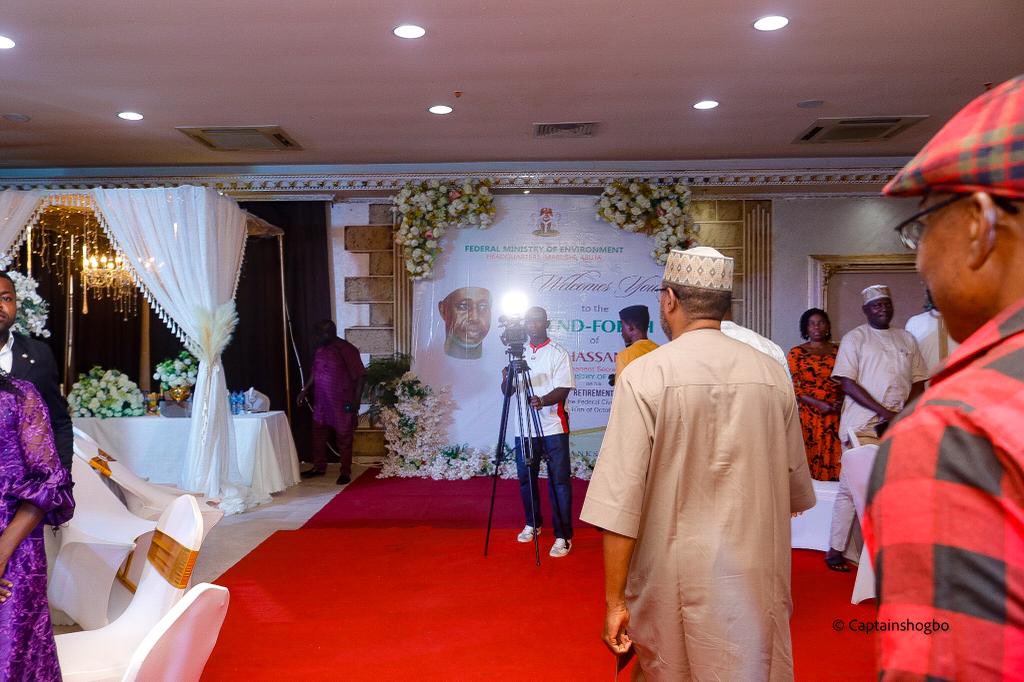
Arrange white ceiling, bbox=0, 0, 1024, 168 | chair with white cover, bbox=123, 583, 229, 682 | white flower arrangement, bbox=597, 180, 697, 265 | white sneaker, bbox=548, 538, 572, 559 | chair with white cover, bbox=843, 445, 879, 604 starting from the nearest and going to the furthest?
chair with white cover, bbox=123, 583, 229, 682
chair with white cover, bbox=843, 445, 879, 604
white ceiling, bbox=0, 0, 1024, 168
white sneaker, bbox=548, 538, 572, 559
white flower arrangement, bbox=597, 180, 697, 265

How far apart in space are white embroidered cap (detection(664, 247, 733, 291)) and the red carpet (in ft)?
6.00

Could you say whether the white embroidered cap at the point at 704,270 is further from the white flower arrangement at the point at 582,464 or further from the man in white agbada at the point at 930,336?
the white flower arrangement at the point at 582,464

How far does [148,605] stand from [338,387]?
5.21m

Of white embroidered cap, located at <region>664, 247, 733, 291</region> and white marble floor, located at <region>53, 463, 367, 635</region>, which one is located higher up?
white embroidered cap, located at <region>664, 247, 733, 291</region>

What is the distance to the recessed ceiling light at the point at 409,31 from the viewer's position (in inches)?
180

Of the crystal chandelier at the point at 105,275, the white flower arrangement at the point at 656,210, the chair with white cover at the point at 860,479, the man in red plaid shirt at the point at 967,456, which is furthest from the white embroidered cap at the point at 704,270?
the crystal chandelier at the point at 105,275

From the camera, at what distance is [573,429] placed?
8.08m

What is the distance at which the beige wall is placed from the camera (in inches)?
321

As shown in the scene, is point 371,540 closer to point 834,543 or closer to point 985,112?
point 834,543

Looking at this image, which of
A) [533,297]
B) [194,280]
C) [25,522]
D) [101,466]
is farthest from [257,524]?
[25,522]

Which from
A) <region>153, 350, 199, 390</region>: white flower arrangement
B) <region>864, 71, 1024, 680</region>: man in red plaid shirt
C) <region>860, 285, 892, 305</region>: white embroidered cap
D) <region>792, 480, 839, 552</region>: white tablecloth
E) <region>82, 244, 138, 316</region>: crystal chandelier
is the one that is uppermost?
<region>82, 244, 138, 316</region>: crystal chandelier

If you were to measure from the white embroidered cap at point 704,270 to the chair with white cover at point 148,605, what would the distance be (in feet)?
4.78

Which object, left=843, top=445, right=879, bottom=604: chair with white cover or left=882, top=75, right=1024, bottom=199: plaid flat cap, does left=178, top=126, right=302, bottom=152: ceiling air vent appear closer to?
left=843, top=445, right=879, bottom=604: chair with white cover

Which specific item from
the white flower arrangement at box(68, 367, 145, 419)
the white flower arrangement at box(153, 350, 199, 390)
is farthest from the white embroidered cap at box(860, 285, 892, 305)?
the white flower arrangement at box(68, 367, 145, 419)
